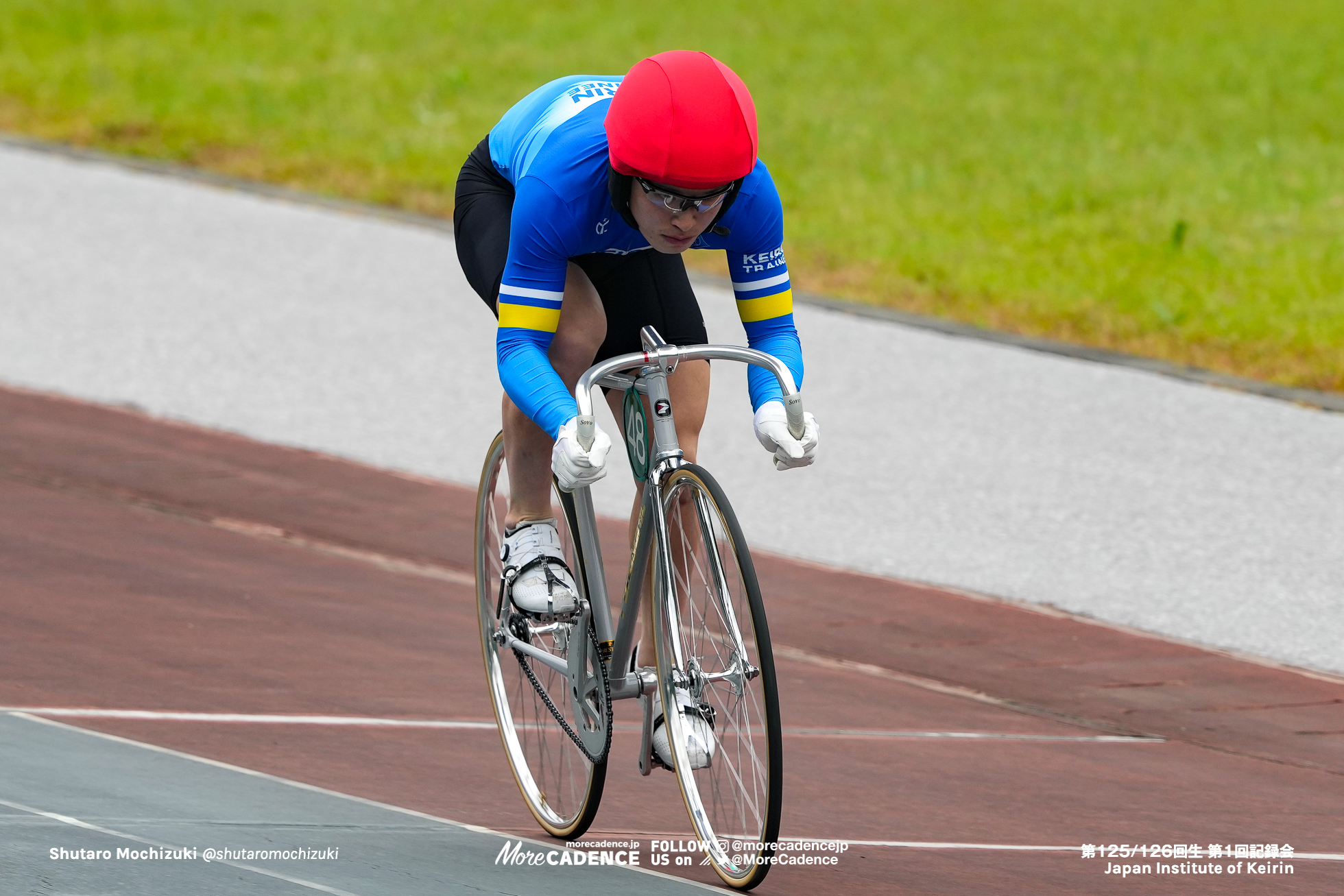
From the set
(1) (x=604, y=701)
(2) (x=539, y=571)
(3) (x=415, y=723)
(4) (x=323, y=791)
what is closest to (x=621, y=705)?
(3) (x=415, y=723)

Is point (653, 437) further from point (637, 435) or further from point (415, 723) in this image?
point (415, 723)

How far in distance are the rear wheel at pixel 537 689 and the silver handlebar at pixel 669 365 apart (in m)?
0.52

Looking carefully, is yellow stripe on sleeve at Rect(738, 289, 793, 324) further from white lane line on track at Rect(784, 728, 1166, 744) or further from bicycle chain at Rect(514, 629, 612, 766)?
white lane line on track at Rect(784, 728, 1166, 744)

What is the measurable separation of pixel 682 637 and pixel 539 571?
58cm

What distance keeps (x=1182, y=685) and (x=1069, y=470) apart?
2506mm

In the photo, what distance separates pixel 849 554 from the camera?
717 cm

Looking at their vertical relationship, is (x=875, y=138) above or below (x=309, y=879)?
below

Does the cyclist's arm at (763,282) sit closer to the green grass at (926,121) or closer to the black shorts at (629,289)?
the black shorts at (629,289)

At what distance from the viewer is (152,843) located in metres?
3.72

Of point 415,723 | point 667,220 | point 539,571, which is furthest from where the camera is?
point 415,723

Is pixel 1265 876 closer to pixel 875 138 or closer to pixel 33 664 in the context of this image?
pixel 33 664

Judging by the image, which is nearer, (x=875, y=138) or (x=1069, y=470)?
(x=1069, y=470)

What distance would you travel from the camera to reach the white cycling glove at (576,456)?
140 inches

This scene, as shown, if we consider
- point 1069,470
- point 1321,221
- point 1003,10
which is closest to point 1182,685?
point 1069,470
